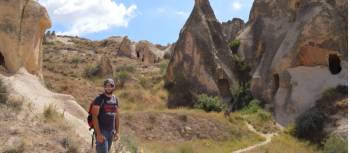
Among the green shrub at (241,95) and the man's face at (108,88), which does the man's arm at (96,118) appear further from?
the green shrub at (241,95)

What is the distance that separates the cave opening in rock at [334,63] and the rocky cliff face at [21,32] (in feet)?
42.8

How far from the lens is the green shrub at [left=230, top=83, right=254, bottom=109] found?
25.0m

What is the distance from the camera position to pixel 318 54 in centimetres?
2280

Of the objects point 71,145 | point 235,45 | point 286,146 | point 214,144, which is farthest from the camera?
point 235,45

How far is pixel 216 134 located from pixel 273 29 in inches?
361

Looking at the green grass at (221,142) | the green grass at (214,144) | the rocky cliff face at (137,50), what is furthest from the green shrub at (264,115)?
the rocky cliff face at (137,50)

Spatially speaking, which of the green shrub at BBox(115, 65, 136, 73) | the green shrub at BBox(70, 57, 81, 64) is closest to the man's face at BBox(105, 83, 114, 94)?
the green shrub at BBox(115, 65, 136, 73)

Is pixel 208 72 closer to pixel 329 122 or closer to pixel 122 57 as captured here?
pixel 329 122

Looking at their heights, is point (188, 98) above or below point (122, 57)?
below

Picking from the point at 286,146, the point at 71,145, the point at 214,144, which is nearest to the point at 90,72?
the point at 214,144

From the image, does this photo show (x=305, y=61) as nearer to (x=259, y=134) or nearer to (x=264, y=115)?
(x=264, y=115)

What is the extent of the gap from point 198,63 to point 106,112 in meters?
19.1

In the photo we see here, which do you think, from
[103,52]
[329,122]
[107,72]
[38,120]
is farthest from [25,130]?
[103,52]

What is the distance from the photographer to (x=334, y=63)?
2314cm
